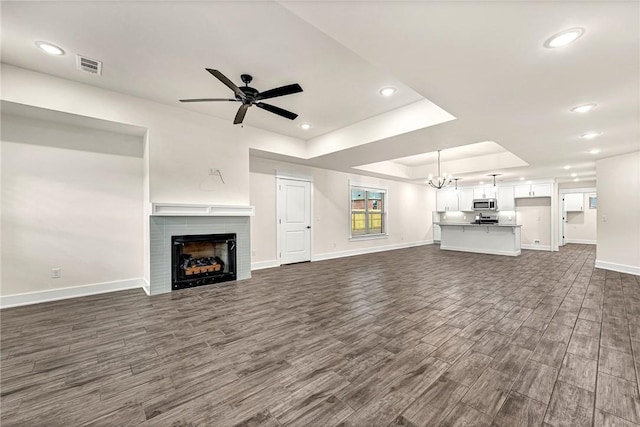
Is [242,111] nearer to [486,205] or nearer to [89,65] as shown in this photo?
[89,65]

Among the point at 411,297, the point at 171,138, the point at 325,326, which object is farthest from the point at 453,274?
the point at 171,138

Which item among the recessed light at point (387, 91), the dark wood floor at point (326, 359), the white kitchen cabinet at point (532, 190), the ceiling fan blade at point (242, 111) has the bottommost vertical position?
the dark wood floor at point (326, 359)

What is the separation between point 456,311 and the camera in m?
3.19

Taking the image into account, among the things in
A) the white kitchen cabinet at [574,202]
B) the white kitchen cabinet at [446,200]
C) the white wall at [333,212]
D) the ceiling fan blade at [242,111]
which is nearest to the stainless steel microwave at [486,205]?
the white kitchen cabinet at [446,200]

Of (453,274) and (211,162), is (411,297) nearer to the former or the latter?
(453,274)

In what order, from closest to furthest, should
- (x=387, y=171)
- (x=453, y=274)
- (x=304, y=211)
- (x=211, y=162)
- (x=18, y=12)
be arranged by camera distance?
Answer: (x=18, y=12) < (x=211, y=162) < (x=453, y=274) < (x=304, y=211) < (x=387, y=171)

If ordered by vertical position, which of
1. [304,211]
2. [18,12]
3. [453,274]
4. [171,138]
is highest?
[18,12]

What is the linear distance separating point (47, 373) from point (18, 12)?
309cm

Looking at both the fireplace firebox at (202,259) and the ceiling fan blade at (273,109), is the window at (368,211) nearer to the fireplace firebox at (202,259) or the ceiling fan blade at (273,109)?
the fireplace firebox at (202,259)

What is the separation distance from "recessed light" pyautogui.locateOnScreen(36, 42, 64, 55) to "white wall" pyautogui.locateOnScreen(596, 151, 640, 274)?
985 cm

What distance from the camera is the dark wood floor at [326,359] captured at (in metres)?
1.58

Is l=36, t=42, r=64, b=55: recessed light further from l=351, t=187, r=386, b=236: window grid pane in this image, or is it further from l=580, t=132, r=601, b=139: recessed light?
l=580, t=132, r=601, b=139: recessed light

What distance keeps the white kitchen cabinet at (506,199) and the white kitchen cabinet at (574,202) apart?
13.0 ft

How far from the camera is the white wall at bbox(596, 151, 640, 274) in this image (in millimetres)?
5375
